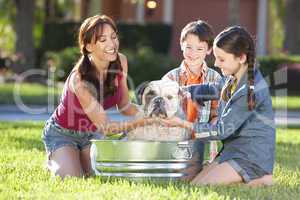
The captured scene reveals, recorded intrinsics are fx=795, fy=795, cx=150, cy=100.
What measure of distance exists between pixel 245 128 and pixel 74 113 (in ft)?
4.77

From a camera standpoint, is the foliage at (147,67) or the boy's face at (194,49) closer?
the boy's face at (194,49)

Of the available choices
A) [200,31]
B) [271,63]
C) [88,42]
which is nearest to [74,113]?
[88,42]

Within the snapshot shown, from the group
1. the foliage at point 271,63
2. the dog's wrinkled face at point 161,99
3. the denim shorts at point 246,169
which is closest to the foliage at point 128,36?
the foliage at point 271,63

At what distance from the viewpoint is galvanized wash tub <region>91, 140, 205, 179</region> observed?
601 centimetres

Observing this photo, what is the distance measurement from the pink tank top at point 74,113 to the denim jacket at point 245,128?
3.33 feet

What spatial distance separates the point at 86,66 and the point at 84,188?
1237 millimetres

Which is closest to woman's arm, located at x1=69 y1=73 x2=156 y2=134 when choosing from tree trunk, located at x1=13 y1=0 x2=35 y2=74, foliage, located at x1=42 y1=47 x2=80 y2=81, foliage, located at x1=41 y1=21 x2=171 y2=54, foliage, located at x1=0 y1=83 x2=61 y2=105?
foliage, located at x1=0 y1=83 x2=61 y2=105

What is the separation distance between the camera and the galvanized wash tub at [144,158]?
6012mm

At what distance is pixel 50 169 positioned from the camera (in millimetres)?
6602

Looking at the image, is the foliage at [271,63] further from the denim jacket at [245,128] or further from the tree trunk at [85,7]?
the denim jacket at [245,128]

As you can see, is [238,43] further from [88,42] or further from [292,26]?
[292,26]

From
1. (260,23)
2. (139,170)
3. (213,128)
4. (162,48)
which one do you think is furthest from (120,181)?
(260,23)

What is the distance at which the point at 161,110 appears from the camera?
6.15 metres

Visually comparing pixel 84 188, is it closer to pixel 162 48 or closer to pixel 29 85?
pixel 29 85
